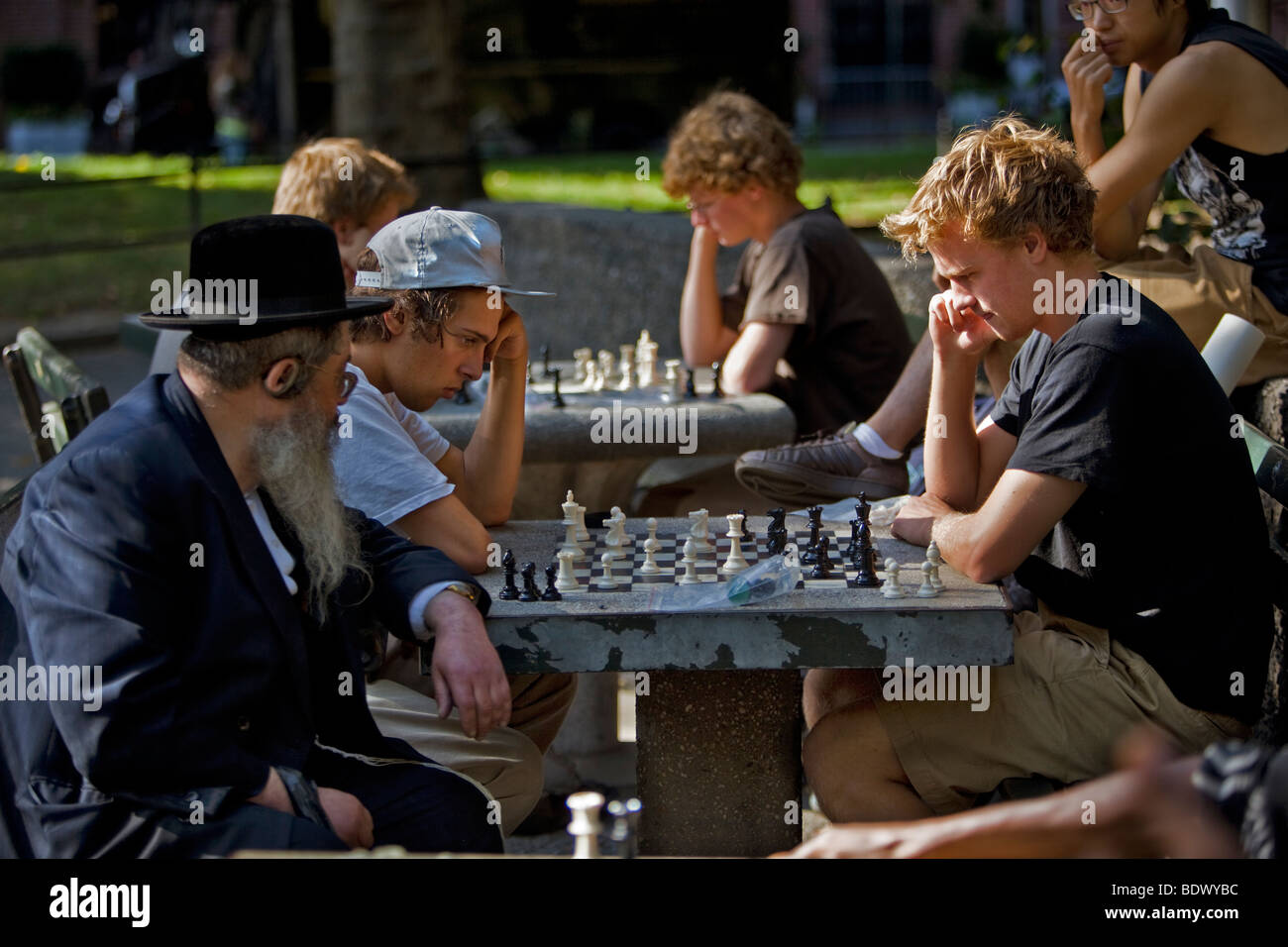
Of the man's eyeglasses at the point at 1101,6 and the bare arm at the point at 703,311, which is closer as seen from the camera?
the man's eyeglasses at the point at 1101,6

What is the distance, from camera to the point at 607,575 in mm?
3055

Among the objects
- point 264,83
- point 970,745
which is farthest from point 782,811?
point 264,83

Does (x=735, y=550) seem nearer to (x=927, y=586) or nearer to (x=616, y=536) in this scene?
(x=616, y=536)

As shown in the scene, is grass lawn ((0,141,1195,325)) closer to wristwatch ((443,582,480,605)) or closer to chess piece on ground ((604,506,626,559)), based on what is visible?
chess piece on ground ((604,506,626,559))

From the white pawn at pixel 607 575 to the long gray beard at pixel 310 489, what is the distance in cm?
48

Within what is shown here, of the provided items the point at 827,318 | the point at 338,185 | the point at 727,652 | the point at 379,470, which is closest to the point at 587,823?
the point at 727,652

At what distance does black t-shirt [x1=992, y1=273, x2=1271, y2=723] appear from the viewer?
111 inches

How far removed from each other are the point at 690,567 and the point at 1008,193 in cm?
96

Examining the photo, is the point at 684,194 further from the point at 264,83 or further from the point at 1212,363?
the point at 264,83

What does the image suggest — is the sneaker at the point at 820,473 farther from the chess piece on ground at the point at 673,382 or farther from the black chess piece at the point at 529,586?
the black chess piece at the point at 529,586

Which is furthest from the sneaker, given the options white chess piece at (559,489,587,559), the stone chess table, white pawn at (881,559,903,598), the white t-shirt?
white pawn at (881,559,903,598)

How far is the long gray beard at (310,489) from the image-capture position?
2.66 m

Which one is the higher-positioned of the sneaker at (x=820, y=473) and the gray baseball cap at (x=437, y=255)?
the gray baseball cap at (x=437, y=255)

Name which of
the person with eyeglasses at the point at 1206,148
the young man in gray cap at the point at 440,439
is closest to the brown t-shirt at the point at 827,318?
the person with eyeglasses at the point at 1206,148
